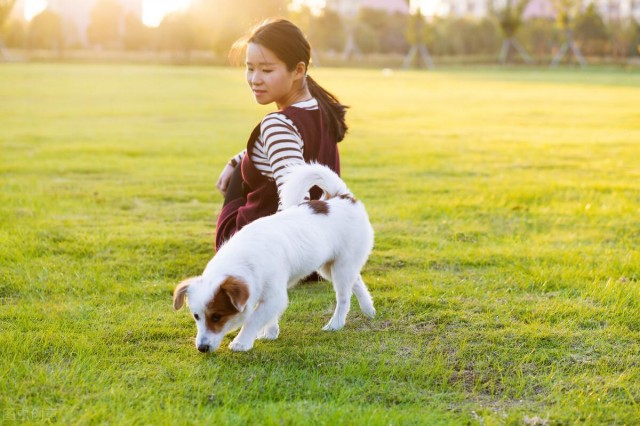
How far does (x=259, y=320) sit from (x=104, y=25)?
67.6 meters

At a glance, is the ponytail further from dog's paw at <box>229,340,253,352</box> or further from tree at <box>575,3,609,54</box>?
tree at <box>575,3,609,54</box>

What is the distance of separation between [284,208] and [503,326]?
122 cm

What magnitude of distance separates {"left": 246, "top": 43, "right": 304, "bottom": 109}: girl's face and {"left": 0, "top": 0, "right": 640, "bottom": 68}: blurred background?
43.6 metres

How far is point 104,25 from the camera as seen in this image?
2606 inches

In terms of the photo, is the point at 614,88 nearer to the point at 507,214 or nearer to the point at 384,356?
the point at 507,214

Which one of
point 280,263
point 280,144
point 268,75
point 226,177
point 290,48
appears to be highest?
point 290,48

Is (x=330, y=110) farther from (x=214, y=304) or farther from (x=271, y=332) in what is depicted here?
(x=214, y=304)

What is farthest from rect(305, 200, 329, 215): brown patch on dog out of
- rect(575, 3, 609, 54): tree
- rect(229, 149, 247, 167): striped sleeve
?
rect(575, 3, 609, 54): tree

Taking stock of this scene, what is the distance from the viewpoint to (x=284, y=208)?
381cm

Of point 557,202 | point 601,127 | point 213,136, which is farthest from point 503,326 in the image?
point 601,127

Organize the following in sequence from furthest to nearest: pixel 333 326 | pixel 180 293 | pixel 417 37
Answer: pixel 417 37 < pixel 333 326 < pixel 180 293

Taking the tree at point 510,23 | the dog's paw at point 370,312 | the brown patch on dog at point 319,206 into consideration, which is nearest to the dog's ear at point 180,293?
the brown patch on dog at point 319,206

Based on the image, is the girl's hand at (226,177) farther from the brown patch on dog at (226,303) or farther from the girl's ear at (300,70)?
the brown patch on dog at (226,303)

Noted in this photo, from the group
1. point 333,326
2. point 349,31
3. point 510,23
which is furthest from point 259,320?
point 349,31
